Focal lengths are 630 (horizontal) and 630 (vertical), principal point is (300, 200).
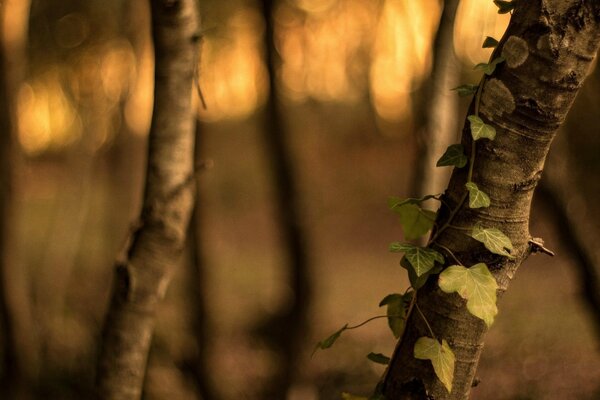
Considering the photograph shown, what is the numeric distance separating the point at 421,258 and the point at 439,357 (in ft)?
0.60

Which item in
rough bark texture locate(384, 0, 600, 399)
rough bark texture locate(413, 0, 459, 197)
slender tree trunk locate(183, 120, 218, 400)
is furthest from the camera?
slender tree trunk locate(183, 120, 218, 400)

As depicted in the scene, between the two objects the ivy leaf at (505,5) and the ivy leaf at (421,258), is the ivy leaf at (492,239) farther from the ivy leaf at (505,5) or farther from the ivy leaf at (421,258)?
the ivy leaf at (505,5)

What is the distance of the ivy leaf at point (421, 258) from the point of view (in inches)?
46.5

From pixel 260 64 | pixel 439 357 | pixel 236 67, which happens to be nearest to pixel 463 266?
pixel 439 357

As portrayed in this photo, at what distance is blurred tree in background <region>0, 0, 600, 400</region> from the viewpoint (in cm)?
601

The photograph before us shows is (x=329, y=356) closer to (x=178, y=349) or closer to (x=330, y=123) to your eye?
(x=178, y=349)

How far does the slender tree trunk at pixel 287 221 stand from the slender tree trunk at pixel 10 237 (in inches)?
84.7

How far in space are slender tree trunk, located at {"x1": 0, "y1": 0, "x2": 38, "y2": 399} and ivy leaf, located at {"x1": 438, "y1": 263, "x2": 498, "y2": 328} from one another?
4.49 metres

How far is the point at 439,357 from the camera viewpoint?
45.0 inches

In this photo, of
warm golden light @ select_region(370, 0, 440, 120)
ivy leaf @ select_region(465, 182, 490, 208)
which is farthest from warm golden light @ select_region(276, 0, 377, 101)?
ivy leaf @ select_region(465, 182, 490, 208)

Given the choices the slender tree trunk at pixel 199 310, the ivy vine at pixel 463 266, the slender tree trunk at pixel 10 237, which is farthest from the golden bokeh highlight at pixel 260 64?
the ivy vine at pixel 463 266

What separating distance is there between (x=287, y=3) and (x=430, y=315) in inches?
389

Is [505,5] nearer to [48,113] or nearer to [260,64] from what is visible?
[260,64]

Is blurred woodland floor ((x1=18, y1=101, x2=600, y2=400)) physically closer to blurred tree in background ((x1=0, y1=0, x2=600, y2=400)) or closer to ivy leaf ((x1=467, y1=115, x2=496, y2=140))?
blurred tree in background ((x1=0, y1=0, x2=600, y2=400))
